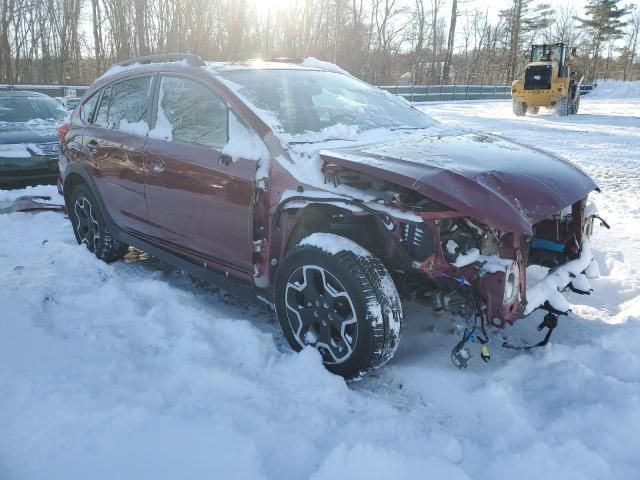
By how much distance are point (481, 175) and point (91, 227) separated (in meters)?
3.57

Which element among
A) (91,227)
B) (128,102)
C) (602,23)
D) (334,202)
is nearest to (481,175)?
(334,202)

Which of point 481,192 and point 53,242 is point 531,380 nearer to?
point 481,192

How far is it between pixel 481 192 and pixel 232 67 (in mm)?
2074

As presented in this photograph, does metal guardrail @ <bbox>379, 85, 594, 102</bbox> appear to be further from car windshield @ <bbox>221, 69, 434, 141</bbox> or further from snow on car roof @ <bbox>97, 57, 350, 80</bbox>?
car windshield @ <bbox>221, 69, 434, 141</bbox>

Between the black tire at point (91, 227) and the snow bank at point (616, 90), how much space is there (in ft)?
116

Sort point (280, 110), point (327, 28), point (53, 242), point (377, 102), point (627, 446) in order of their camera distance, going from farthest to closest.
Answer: point (327, 28), point (53, 242), point (377, 102), point (280, 110), point (627, 446)

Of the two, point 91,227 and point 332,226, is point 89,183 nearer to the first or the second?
point 91,227

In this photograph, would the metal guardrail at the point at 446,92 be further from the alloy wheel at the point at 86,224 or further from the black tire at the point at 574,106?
the alloy wheel at the point at 86,224

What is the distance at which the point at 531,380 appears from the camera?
9.29 feet

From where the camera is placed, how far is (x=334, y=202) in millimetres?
2826


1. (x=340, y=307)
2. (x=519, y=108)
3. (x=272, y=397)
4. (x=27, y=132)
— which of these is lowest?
(x=272, y=397)

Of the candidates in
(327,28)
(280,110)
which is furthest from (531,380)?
(327,28)

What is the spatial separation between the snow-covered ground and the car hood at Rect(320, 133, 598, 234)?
2.89ft

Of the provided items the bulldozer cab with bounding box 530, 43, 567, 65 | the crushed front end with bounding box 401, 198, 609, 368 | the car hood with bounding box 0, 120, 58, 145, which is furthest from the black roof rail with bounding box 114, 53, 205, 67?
the bulldozer cab with bounding box 530, 43, 567, 65
